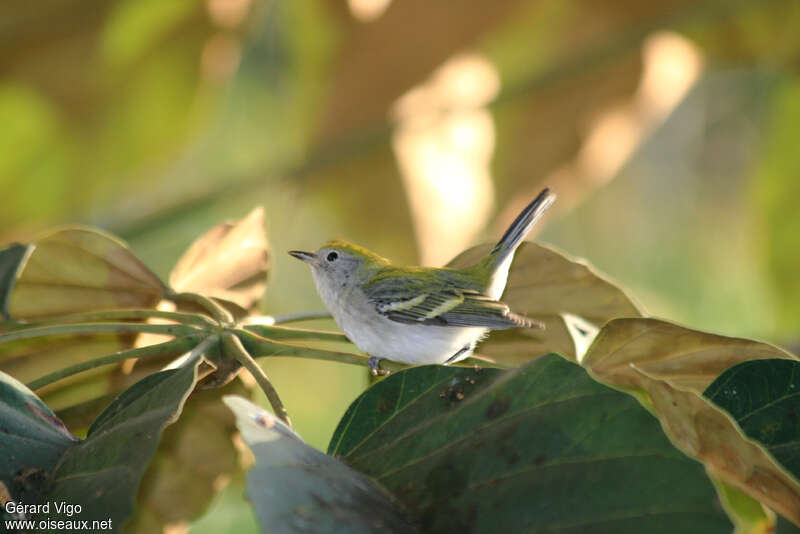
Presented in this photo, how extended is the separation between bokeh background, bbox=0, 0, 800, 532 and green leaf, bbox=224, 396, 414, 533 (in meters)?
0.80

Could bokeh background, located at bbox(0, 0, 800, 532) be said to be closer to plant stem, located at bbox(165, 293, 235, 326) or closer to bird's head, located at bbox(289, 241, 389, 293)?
bird's head, located at bbox(289, 241, 389, 293)

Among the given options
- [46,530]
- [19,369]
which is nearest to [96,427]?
[46,530]

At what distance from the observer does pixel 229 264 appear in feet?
2.83

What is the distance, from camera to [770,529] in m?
0.57

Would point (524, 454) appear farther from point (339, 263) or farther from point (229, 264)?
point (339, 263)

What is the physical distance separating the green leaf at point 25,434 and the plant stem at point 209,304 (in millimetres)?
149

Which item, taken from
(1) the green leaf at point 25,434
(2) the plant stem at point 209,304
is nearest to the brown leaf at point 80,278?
(2) the plant stem at point 209,304

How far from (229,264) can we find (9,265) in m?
0.21

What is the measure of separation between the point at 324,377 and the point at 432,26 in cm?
77

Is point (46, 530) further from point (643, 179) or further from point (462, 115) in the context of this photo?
point (643, 179)

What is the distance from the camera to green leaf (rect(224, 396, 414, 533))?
438mm

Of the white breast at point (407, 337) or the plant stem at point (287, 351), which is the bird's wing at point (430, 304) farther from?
the plant stem at point (287, 351)

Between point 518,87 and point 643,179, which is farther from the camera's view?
point 643,179

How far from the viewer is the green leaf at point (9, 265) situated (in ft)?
2.36
